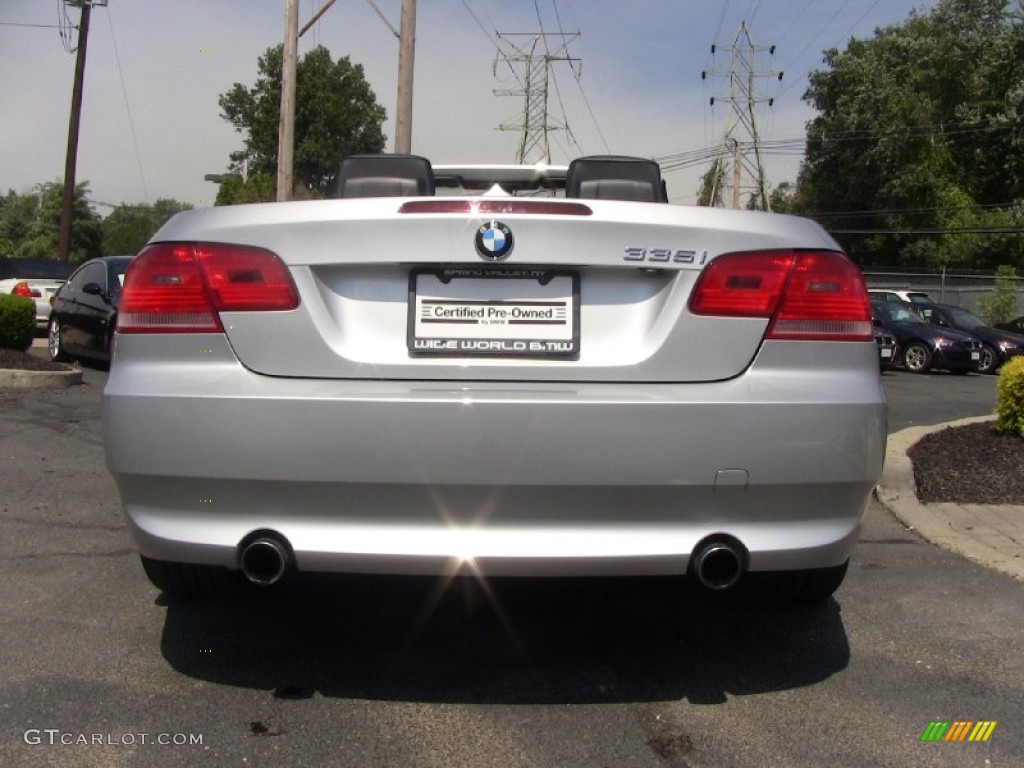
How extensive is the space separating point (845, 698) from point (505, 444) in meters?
1.38

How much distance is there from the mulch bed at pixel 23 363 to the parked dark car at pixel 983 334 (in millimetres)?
Answer: 17626

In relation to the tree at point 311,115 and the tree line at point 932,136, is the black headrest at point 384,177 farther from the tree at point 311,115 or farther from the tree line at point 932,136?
the tree at point 311,115

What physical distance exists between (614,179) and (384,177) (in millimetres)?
990

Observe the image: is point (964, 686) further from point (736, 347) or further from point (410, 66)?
point (410, 66)

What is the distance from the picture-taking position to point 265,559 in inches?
109

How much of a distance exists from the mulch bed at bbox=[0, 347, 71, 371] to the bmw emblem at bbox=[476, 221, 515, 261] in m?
8.60

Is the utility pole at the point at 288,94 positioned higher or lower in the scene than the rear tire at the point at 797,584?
higher

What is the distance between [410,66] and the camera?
53.6 ft

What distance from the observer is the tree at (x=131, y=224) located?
90.4 m

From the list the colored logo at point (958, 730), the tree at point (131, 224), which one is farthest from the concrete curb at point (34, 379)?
the tree at point (131, 224)

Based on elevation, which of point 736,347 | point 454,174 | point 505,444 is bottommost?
point 505,444

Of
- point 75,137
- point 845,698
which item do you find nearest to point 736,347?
point 845,698

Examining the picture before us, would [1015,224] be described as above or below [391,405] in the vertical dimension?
above

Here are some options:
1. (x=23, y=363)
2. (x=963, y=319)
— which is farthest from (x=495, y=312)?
(x=963, y=319)
